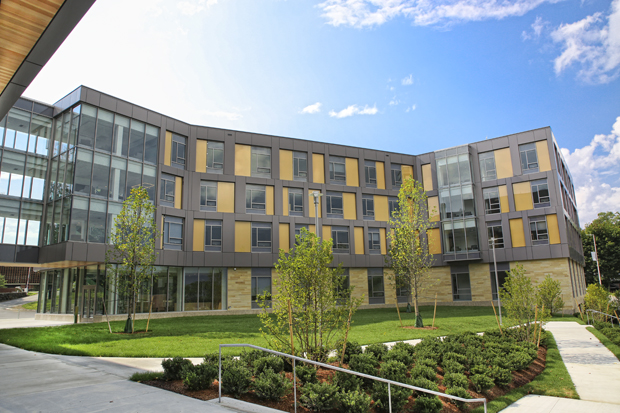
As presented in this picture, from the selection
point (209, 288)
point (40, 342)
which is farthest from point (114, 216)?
point (40, 342)

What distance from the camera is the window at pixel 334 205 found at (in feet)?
120

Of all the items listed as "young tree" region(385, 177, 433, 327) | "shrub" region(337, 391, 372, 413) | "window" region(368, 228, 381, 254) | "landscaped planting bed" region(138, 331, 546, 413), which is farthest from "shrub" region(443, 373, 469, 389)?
"window" region(368, 228, 381, 254)

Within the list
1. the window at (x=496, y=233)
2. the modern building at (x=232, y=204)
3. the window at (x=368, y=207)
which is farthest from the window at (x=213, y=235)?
the window at (x=496, y=233)

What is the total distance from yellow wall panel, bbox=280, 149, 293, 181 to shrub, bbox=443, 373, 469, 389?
27.5 m

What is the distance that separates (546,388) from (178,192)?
88.8ft

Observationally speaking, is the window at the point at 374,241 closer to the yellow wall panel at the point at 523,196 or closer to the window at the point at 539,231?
the yellow wall panel at the point at 523,196

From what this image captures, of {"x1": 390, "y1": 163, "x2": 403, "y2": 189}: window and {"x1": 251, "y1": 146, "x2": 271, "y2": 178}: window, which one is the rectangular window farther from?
{"x1": 390, "y1": 163, "x2": 403, "y2": 189}: window

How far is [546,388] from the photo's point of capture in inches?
360

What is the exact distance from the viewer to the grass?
7992 mm

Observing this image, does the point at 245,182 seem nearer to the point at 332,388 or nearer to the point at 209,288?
the point at 209,288

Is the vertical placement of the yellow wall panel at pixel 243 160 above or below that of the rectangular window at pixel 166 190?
above

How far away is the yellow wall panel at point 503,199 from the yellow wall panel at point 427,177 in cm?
626

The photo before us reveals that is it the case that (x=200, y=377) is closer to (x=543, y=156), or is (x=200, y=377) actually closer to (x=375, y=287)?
(x=375, y=287)

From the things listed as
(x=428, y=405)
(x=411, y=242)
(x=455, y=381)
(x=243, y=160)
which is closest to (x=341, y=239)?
(x=243, y=160)
